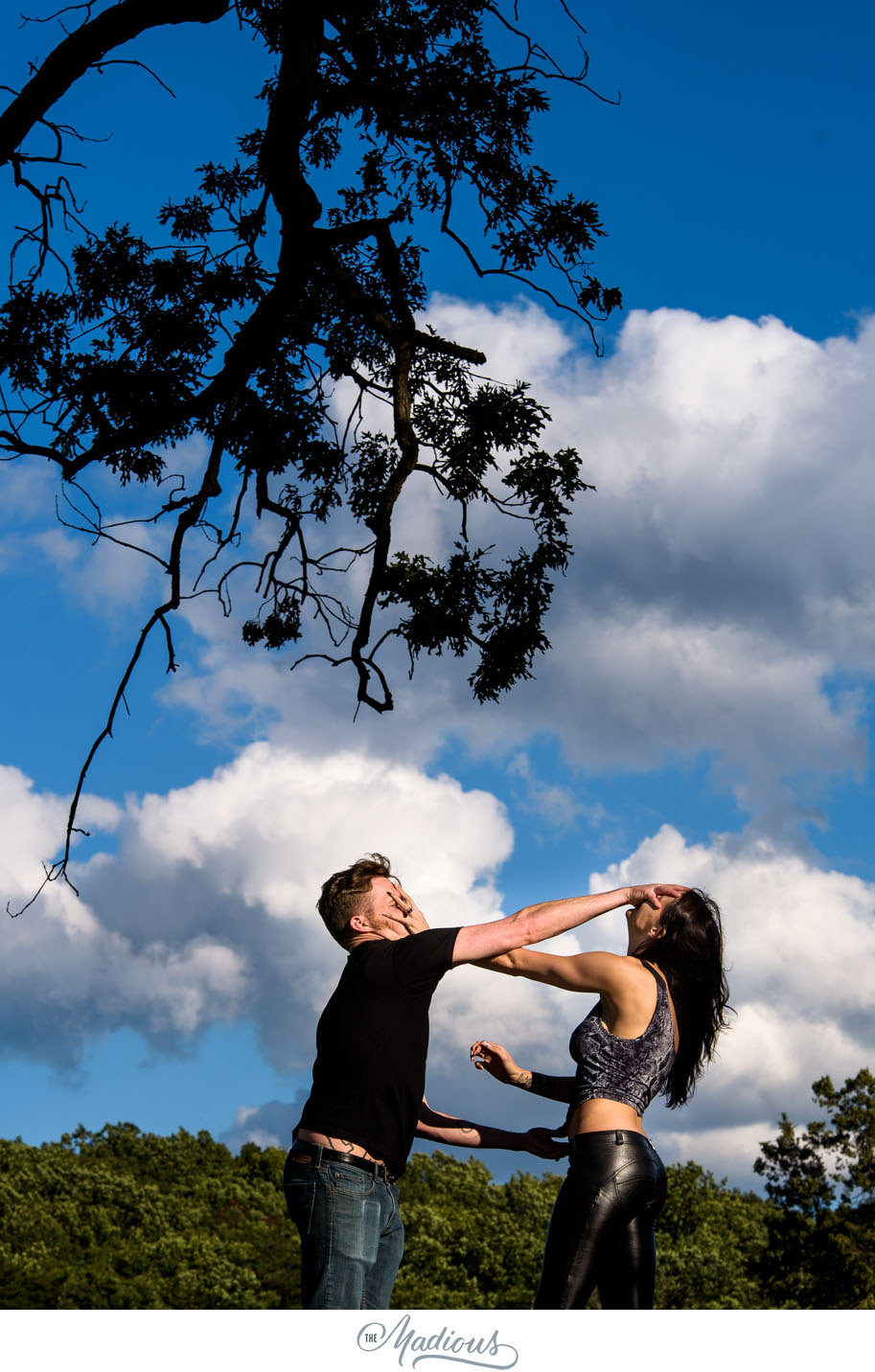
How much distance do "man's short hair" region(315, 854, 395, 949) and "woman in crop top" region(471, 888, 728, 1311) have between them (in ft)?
1.57

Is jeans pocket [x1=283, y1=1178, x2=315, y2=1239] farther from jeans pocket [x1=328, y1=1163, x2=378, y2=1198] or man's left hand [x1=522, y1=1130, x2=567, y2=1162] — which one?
man's left hand [x1=522, y1=1130, x2=567, y2=1162]

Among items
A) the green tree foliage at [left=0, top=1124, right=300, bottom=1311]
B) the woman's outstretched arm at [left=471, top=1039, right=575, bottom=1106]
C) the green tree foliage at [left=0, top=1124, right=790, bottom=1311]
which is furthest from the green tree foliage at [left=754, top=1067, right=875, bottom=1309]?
the woman's outstretched arm at [left=471, top=1039, right=575, bottom=1106]

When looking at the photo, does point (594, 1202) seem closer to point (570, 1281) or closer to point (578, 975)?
point (570, 1281)

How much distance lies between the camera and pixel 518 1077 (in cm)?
436

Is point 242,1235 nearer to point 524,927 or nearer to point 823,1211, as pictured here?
point 823,1211

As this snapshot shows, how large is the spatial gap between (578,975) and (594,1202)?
673 mm

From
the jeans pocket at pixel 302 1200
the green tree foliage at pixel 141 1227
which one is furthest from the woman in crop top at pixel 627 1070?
the green tree foliage at pixel 141 1227

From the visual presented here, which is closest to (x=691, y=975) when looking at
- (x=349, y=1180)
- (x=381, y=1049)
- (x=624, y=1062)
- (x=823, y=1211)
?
(x=624, y=1062)

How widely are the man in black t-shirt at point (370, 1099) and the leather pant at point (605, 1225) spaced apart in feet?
1.64

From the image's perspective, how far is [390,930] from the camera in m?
3.96

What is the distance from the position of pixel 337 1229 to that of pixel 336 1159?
188 millimetres

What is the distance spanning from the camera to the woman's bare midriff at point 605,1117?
3666 mm

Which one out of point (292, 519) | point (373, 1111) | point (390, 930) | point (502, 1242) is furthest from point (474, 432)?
point (502, 1242)

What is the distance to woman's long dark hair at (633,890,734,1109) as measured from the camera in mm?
3963
